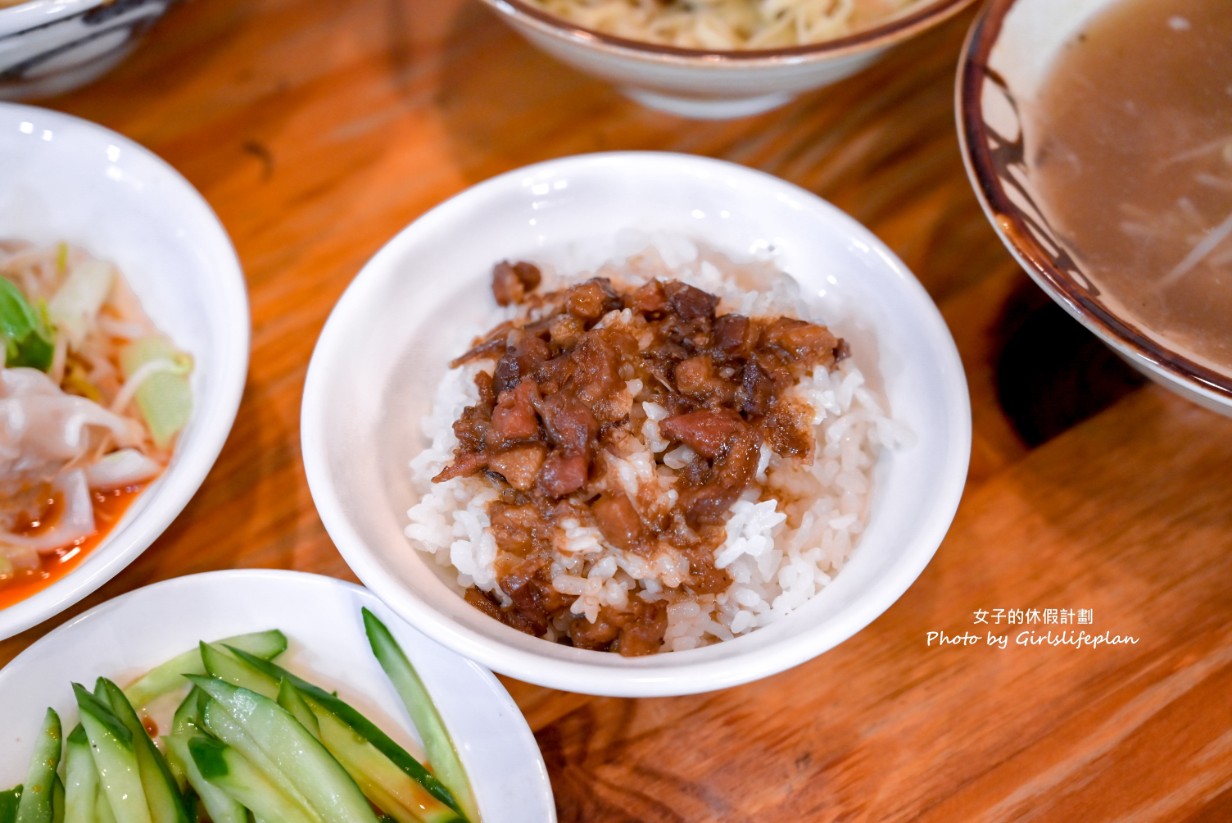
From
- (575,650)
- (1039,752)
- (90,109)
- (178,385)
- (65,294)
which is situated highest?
(90,109)

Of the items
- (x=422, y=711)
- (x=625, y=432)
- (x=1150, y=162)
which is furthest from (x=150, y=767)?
(x=1150, y=162)

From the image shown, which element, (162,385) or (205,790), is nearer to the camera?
(205,790)

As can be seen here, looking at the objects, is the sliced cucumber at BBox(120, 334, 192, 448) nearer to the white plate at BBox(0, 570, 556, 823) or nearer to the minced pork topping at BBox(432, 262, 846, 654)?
the white plate at BBox(0, 570, 556, 823)

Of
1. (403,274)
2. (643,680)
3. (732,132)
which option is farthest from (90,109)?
(643,680)

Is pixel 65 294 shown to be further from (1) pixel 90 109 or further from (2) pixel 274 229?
(1) pixel 90 109

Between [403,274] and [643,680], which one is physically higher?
[403,274]


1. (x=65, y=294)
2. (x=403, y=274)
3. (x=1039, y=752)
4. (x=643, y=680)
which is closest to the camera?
(x=643, y=680)

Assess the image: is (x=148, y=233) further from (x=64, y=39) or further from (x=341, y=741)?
(x=341, y=741)
